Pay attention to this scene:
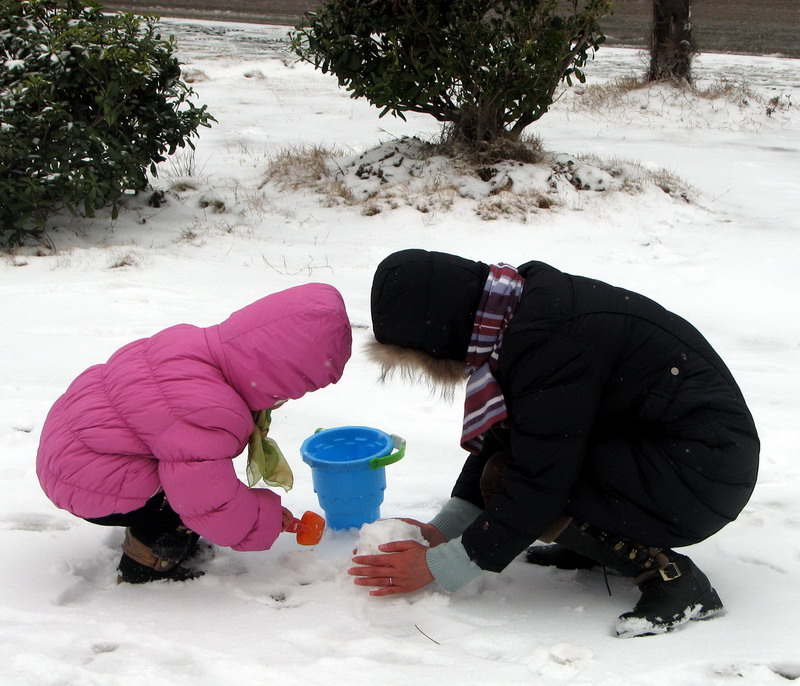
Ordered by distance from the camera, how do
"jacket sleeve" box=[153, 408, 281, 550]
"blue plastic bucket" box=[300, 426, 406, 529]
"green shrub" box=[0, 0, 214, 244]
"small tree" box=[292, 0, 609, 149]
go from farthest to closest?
"small tree" box=[292, 0, 609, 149]
"green shrub" box=[0, 0, 214, 244]
"blue plastic bucket" box=[300, 426, 406, 529]
"jacket sleeve" box=[153, 408, 281, 550]

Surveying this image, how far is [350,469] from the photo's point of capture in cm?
235

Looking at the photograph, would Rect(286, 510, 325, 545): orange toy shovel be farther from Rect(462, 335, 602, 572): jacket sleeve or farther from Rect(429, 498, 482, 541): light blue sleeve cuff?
Rect(462, 335, 602, 572): jacket sleeve

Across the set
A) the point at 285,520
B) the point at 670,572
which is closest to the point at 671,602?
the point at 670,572

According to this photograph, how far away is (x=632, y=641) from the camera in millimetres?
1943

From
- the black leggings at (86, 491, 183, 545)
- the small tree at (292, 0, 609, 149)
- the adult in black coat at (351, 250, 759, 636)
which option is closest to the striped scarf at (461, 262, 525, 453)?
the adult in black coat at (351, 250, 759, 636)

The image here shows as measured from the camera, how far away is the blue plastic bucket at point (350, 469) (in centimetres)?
235

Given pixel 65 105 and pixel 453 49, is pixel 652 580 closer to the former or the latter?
pixel 65 105

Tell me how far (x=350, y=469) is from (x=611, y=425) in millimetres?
753

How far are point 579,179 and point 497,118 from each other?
2.45 ft

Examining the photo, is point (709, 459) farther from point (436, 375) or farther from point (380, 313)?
point (380, 313)

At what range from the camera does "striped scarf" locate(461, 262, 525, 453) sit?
6.07ft

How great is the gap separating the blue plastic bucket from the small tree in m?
3.63

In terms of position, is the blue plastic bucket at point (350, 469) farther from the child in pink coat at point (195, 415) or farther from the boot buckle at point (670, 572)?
the boot buckle at point (670, 572)

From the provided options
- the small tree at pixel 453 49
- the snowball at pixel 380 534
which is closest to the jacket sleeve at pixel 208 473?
the snowball at pixel 380 534
